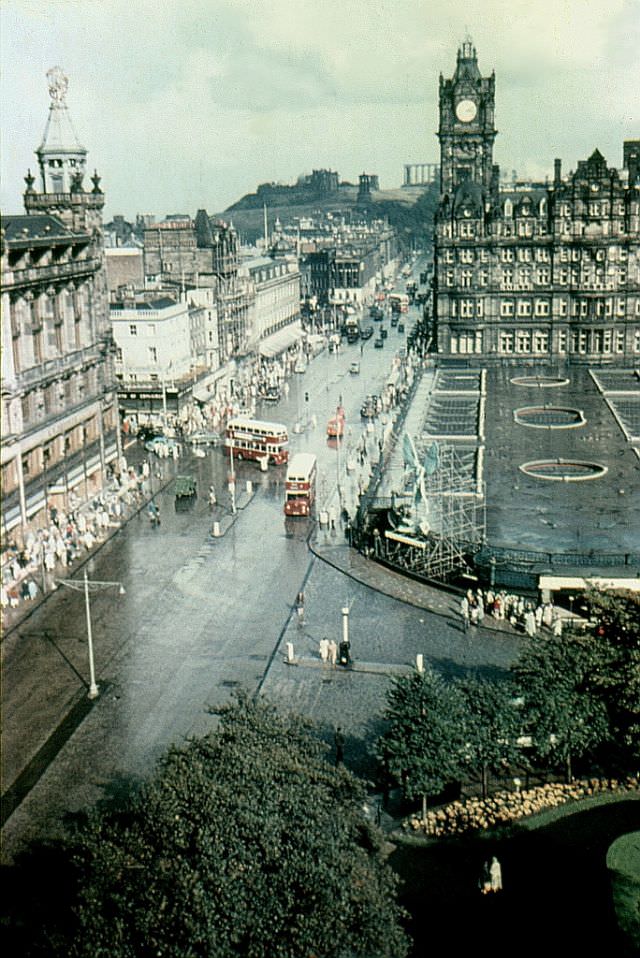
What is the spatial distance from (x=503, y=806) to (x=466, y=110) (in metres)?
122

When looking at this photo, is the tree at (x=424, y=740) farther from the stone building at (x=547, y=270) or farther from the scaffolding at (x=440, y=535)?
the stone building at (x=547, y=270)

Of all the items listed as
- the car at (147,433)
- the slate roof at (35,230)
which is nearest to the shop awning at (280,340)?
the car at (147,433)

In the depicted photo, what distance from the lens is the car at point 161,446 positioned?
84.3m

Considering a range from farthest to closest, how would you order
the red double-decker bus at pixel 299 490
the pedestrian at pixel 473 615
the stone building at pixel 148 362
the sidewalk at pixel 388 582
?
the stone building at pixel 148 362 → the red double-decker bus at pixel 299 490 → the sidewalk at pixel 388 582 → the pedestrian at pixel 473 615

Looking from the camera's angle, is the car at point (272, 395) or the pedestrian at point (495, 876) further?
the car at point (272, 395)

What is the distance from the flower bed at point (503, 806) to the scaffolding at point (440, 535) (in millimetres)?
19702

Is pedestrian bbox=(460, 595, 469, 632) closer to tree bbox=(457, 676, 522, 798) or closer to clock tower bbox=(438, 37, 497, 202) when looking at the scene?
tree bbox=(457, 676, 522, 798)

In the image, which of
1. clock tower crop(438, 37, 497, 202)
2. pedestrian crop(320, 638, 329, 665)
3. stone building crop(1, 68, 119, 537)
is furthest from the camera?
clock tower crop(438, 37, 497, 202)

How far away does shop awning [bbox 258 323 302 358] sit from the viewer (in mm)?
135188

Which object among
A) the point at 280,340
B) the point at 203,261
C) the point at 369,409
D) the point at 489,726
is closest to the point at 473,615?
the point at 489,726

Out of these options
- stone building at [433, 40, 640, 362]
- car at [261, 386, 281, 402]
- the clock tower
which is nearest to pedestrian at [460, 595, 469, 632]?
car at [261, 386, 281, 402]

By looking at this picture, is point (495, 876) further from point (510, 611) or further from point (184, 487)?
point (184, 487)

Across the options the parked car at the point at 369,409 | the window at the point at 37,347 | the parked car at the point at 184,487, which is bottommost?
the parked car at the point at 184,487

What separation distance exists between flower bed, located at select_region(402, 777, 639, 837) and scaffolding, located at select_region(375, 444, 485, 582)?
1970 cm
